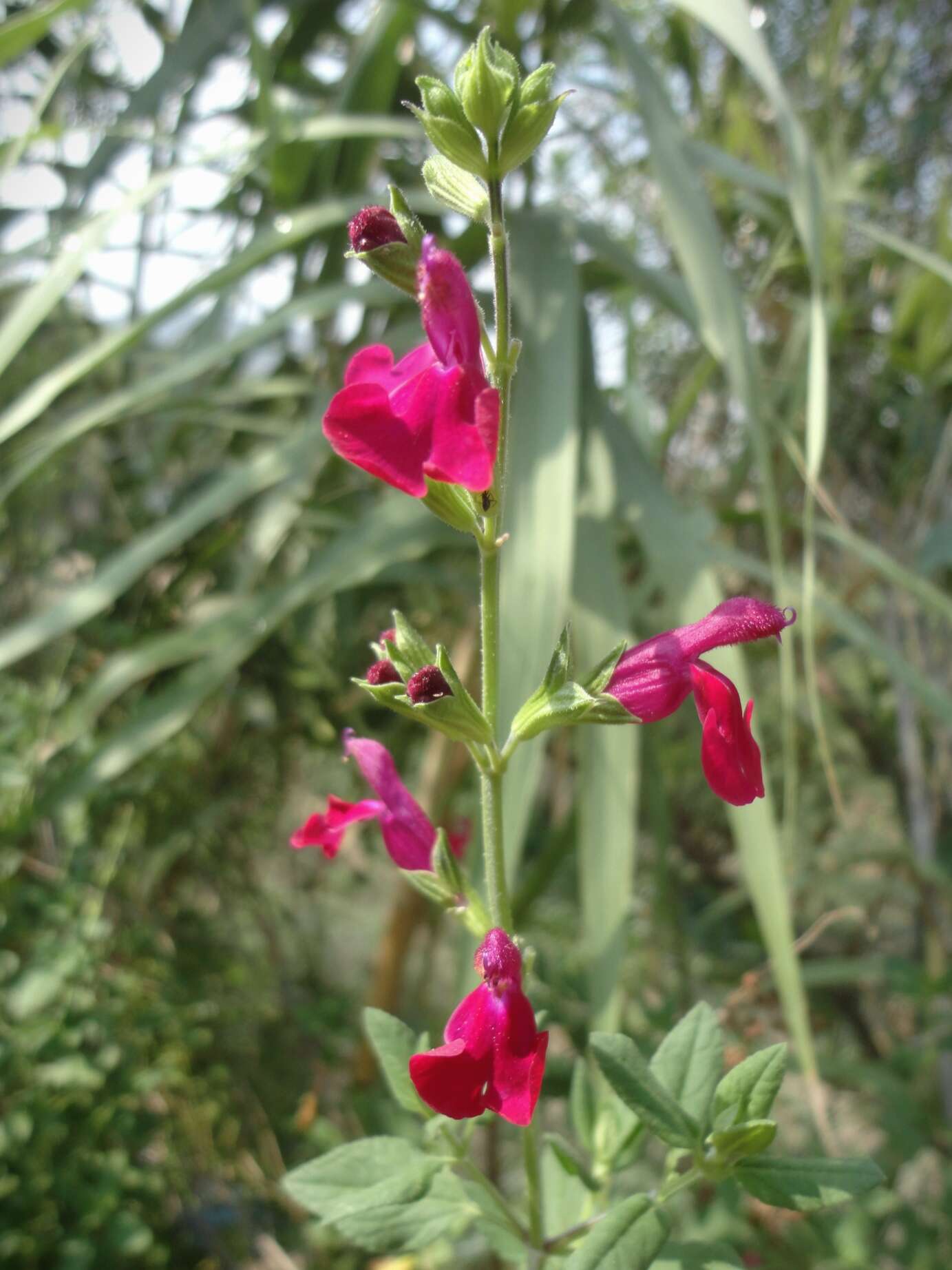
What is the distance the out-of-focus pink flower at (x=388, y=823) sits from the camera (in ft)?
1.28

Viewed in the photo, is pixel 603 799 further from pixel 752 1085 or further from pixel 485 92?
pixel 485 92

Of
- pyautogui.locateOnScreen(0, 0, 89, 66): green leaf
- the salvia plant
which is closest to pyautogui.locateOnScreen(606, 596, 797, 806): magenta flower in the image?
the salvia plant

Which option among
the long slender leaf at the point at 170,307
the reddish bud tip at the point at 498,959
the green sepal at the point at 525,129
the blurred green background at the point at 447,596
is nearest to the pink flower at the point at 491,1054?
the reddish bud tip at the point at 498,959

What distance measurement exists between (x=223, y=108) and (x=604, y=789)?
0.84 m

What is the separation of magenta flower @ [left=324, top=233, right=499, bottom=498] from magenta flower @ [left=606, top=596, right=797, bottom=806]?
0.31 ft

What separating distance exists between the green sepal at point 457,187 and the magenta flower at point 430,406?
0.02 meters

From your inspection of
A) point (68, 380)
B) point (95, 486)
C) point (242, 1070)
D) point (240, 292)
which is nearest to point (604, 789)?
point (68, 380)

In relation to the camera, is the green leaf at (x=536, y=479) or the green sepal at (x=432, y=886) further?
the green leaf at (x=536, y=479)

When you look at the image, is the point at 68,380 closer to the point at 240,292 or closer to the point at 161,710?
the point at 161,710

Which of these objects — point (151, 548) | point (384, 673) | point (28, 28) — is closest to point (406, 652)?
point (384, 673)

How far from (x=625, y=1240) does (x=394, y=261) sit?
1.00 ft

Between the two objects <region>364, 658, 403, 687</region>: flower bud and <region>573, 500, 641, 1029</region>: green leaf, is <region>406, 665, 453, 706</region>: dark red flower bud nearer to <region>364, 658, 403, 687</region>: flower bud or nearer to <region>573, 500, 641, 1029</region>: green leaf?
<region>364, 658, 403, 687</region>: flower bud

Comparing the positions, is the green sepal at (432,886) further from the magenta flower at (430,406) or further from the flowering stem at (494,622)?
the magenta flower at (430,406)

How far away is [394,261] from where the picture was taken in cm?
33
